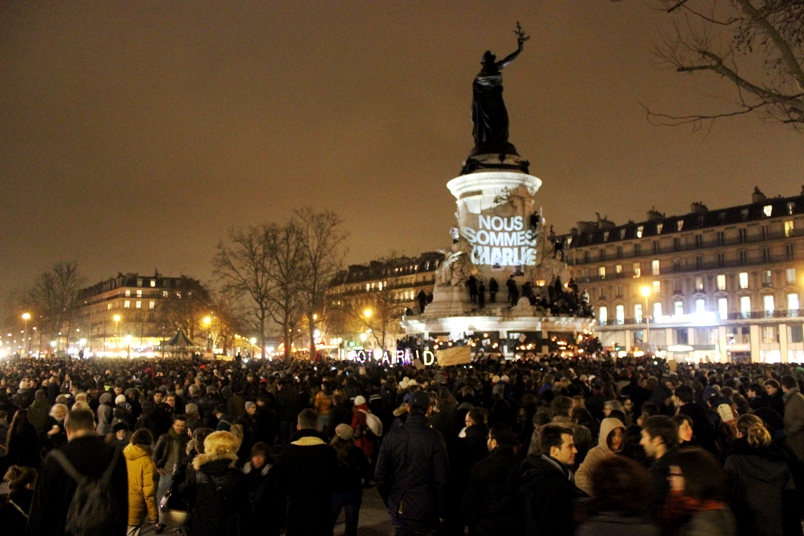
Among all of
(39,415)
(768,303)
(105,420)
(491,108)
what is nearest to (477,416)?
(105,420)

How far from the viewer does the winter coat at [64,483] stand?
183 inches

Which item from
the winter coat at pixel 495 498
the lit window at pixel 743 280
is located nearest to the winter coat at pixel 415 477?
the winter coat at pixel 495 498

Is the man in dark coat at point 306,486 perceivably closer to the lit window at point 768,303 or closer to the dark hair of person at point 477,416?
the dark hair of person at point 477,416

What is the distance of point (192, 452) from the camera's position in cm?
719

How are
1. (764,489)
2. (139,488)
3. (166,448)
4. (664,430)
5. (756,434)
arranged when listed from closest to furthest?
(664,430)
(764,489)
(756,434)
(139,488)
(166,448)

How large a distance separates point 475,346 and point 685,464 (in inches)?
1101

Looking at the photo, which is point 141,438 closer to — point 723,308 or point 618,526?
point 618,526

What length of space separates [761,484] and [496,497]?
6.53 feet

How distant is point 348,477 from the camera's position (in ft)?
23.6

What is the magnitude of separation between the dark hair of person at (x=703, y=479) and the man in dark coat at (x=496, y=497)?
5.91 ft

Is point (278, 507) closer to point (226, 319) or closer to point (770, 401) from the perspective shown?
point (770, 401)

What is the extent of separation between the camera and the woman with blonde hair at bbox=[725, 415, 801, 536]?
17.7ft

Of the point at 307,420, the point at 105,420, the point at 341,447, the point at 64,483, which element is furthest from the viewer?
the point at 105,420

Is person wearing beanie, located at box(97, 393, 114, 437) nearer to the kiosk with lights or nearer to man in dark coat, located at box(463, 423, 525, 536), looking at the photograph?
man in dark coat, located at box(463, 423, 525, 536)
